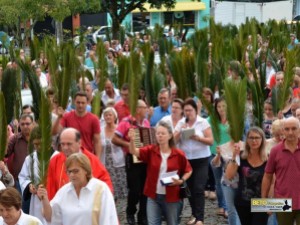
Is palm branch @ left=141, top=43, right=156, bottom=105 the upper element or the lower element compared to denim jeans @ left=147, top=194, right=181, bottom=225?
upper

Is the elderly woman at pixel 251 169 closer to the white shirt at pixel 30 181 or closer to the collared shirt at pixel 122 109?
the white shirt at pixel 30 181

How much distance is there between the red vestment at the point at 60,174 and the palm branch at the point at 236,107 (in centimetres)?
135

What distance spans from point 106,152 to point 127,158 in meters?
0.63

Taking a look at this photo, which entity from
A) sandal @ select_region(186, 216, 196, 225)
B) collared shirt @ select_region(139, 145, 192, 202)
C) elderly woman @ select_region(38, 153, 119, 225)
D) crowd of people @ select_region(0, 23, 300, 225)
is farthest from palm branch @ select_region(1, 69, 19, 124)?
elderly woman @ select_region(38, 153, 119, 225)

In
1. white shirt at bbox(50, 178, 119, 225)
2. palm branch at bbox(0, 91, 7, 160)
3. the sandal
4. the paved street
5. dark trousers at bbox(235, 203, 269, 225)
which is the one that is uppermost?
palm branch at bbox(0, 91, 7, 160)

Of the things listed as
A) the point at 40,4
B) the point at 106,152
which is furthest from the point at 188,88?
the point at 40,4

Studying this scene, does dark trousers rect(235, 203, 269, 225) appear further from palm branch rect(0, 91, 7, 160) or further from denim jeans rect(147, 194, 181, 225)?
palm branch rect(0, 91, 7, 160)

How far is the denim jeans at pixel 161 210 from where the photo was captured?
301 inches

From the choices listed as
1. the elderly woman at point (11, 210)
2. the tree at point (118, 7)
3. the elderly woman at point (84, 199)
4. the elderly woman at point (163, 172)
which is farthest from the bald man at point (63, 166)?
the tree at point (118, 7)

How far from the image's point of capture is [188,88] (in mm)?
11398

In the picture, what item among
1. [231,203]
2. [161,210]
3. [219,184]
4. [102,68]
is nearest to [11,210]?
[161,210]

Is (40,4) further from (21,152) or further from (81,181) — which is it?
(81,181)

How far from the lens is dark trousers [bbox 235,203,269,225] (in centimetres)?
703

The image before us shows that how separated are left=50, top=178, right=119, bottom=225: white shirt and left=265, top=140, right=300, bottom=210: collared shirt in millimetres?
1805
